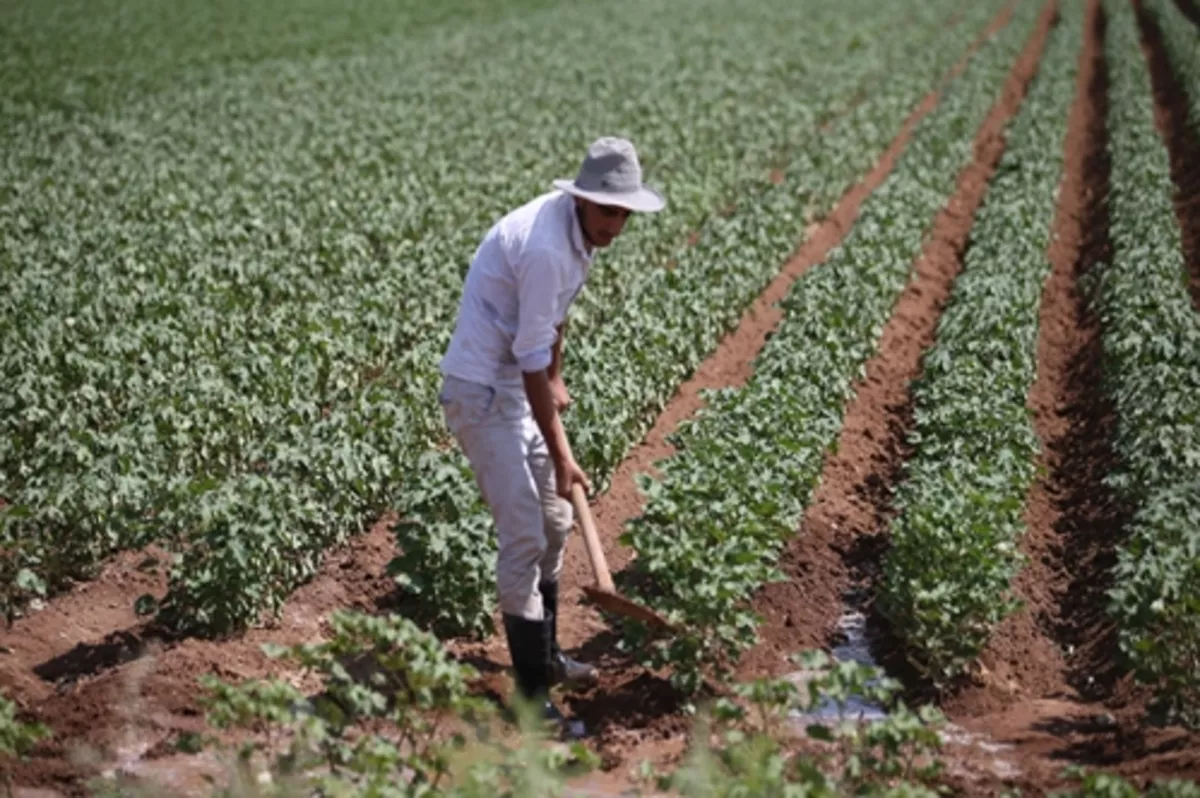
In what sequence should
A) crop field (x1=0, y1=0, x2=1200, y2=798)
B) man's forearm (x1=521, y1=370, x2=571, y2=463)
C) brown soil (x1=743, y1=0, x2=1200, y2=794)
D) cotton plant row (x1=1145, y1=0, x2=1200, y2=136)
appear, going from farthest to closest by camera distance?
cotton plant row (x1=1145, y1=0, x2=1200, y2=136)
brown soil (x1=743, y1=0, x2=1200, y2=794)
man's forearm (x1=521, y1=370, x2=571, y2=463)
crop field (x1=0, y1=0, x2=1200, y2=798)

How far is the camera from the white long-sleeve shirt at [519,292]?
587 centimetres

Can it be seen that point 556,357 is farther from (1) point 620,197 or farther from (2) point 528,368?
→ (1) point 620,197

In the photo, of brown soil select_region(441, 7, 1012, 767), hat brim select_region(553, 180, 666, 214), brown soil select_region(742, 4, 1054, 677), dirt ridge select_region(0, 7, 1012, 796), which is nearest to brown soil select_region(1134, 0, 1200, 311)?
brown soil select_region(742, 4, 1054, 677)

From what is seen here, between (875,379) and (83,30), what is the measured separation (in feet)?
76.2

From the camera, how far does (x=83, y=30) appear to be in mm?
30391

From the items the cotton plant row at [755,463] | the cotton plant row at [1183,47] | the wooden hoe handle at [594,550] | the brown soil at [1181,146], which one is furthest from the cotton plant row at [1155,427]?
the cotton plant row at [1183,47]

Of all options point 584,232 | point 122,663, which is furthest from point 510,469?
point 122,663

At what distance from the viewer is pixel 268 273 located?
1211 centimetres

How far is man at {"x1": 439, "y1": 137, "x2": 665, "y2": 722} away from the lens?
5895 millimetres

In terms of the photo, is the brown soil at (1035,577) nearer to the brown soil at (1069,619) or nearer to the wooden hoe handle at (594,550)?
the brown soil at (1069,619)

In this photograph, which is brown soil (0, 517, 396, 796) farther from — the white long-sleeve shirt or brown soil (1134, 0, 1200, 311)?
brown soil (1134, 0, 1200, 311)

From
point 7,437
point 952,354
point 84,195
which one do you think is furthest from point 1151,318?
point 84,195

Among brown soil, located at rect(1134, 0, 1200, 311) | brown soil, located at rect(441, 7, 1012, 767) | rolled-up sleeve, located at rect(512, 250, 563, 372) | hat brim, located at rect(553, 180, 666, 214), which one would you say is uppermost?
hat brim, located at rect(553, 180, 666, 214)

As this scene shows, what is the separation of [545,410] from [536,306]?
0.39m
